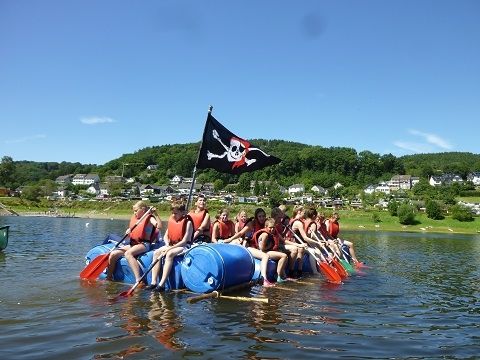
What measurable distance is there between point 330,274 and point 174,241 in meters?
5.22

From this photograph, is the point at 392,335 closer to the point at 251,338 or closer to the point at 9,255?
the point at 251,338

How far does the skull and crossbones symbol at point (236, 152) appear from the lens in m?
12.9

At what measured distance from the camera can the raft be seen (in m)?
10.3

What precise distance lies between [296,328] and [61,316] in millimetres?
4182

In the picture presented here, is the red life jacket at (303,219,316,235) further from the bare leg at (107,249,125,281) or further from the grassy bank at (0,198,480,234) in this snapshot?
the grassy bank at (0,198,480,234)

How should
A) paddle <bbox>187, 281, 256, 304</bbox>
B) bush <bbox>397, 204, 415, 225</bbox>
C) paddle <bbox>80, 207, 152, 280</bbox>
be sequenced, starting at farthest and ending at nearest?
bush <bbox>397, 204, 415, 225</bbox>, paddle <bbox>80, 207, 152, 280</bbox>, paddle <bbox>187, 281, 256, 304</bbox>

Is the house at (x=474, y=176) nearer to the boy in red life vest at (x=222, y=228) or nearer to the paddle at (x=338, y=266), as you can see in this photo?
the paddle at (x=338, y=266)

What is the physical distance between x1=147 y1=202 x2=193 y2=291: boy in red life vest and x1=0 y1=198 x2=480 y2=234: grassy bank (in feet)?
125

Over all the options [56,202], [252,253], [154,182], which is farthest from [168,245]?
[154,182]

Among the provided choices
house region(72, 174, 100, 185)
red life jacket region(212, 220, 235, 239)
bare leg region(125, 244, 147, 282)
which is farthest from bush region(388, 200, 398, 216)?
house region(72, 174, 100, 185)

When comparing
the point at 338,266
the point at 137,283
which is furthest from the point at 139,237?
the point at 338,266

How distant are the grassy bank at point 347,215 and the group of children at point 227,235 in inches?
1351

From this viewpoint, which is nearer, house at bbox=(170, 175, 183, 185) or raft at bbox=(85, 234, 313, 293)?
raft at bbox=(85, 234, 313, 293)

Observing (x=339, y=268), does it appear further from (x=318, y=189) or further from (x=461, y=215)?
(x=318, y=189)
